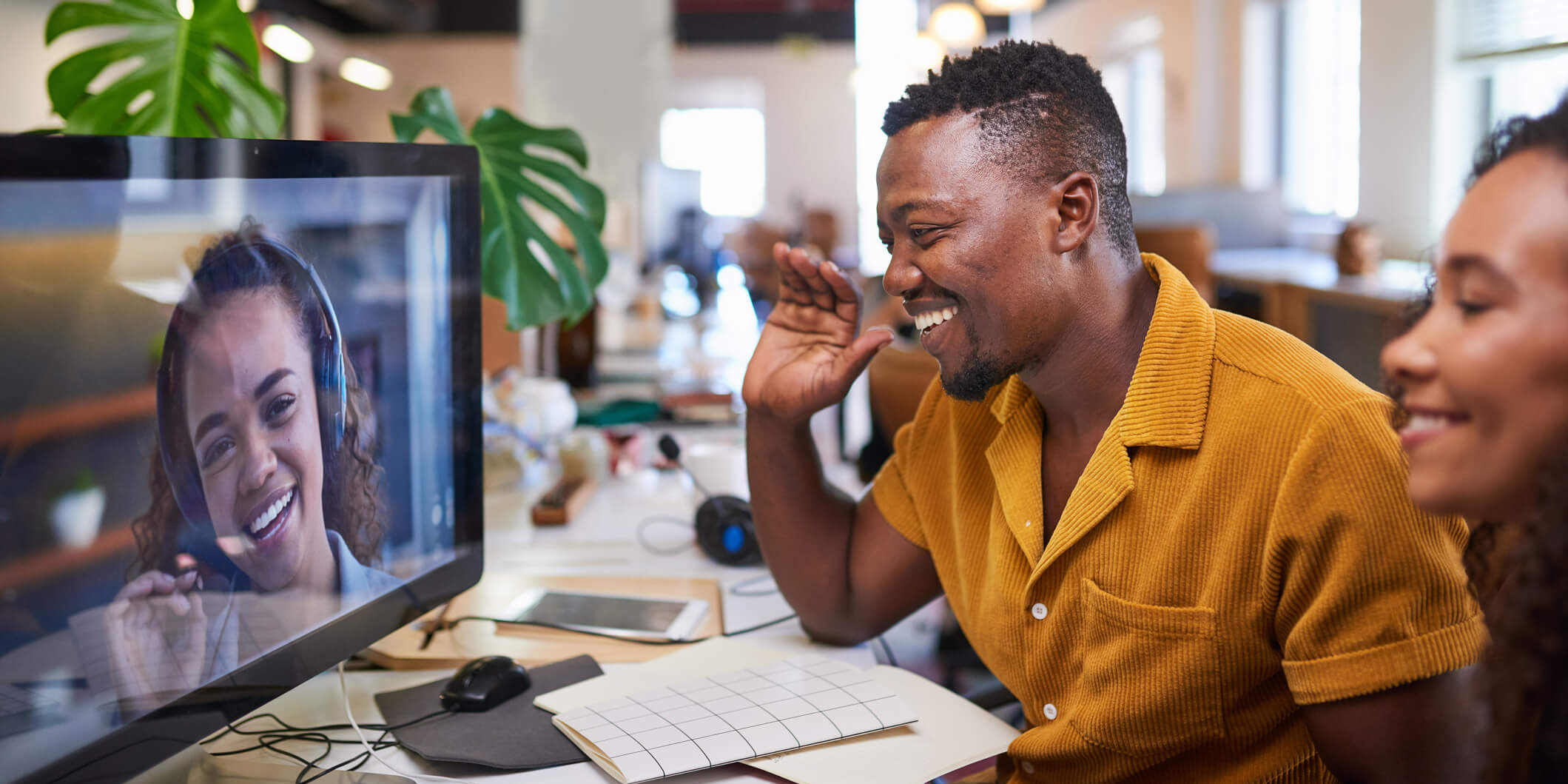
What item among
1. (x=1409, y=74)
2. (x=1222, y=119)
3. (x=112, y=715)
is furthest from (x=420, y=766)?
(x=1222, y=119)

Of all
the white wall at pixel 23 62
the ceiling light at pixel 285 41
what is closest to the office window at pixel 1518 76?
the white wall at pixel 23 62

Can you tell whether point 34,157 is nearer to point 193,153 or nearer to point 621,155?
point 193,153

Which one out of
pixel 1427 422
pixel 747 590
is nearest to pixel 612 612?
pixel 747 590

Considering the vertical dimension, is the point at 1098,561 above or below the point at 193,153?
below

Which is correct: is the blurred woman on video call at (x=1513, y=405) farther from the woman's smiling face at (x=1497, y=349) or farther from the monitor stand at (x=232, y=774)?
the monitor stand at (x=232, y=774)

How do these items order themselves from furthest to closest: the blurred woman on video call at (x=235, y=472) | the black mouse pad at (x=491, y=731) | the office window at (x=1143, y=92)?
1. the office window at (x=1143, y=92)
2. the black mouse pad at (x=491, y=731)
3. the blurred woman on video call at (x=235, y=472)

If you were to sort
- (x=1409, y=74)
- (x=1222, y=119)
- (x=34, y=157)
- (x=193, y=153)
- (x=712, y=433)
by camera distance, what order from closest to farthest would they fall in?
(x=34, y=157) → (x=193, y=153) → (x=712, y=433) → (x=1409, y=74) → (x=1222, y=119)

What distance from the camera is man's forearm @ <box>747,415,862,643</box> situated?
3.86 feet

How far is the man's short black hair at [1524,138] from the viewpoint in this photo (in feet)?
1.90

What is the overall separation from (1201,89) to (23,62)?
20.7 ft

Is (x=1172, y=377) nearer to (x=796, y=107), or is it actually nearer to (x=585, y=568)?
(x=585, y=568)

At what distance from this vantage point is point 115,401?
651mm

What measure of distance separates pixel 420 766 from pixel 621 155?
281 cm

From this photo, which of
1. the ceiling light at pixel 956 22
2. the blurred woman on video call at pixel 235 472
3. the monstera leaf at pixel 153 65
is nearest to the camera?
the blurred woman on video call at pixel 235 472
